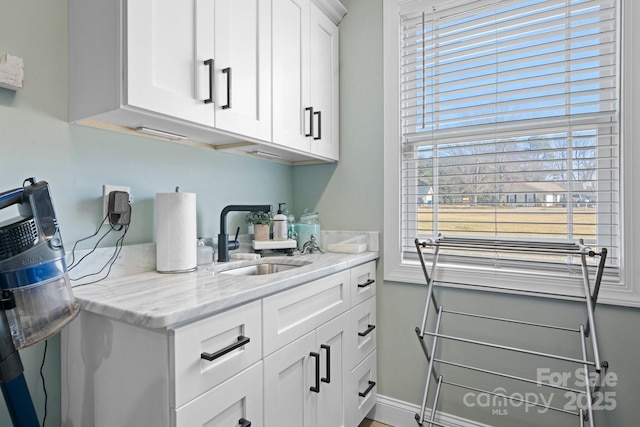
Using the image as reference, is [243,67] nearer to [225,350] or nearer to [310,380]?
[225,350]

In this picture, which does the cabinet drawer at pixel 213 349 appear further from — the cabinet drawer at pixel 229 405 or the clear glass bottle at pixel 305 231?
the clear glass bottle at pixel 305 231

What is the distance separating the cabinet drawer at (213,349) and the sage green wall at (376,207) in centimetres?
112

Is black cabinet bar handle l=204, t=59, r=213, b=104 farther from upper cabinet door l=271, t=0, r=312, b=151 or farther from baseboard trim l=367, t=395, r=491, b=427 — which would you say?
baseboard trim l=367, t=395, r=491, b=427

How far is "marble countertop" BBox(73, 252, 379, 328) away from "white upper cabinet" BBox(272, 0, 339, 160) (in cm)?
70

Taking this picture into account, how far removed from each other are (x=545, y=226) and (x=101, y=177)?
1965mm

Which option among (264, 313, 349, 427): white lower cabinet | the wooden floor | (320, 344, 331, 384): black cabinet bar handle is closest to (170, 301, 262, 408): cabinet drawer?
(264, 313, 349, 427): white lower cabinet

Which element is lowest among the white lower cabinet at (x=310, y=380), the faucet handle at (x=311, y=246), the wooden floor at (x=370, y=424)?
the wooden floor at (x=370, y=424)

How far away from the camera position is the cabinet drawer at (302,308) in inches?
46.9

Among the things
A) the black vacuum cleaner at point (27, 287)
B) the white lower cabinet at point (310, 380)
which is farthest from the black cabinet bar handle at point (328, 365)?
the black vacuum cleaner at point (27, 287)

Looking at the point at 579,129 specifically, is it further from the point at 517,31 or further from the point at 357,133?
the point at 357,133

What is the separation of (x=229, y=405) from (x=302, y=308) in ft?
1.48

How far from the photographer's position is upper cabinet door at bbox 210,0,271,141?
1330 mm

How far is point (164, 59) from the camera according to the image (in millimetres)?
1132

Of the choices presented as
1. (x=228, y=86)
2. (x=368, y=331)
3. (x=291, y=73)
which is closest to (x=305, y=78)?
(x=291, y=73)
